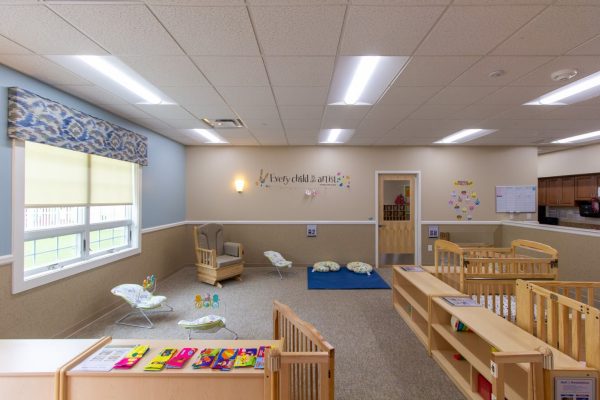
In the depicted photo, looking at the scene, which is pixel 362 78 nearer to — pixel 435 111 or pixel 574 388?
pixel 435 111

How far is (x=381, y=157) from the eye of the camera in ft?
18.8

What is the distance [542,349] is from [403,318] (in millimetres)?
1945

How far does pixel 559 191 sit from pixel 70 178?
963cm

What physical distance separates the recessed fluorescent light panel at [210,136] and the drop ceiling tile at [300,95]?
191cm

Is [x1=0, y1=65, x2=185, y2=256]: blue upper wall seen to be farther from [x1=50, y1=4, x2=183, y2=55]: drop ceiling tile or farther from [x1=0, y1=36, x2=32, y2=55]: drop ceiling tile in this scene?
[x1=50, y1=4, x2=183, y2=55]: drop ceiling tile

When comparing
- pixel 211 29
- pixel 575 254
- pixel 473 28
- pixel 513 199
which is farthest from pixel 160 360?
pixel 513 199

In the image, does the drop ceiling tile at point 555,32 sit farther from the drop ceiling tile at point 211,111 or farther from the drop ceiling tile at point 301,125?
the drop ceiling tile at point 211,111

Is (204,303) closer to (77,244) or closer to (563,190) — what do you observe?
(77,244)

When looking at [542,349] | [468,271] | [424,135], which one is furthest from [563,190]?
[542,349]

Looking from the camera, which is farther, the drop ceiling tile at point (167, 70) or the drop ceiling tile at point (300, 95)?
the drop ceiling tile at point (300, 95)

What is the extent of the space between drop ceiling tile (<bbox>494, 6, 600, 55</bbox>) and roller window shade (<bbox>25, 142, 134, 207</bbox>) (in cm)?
410

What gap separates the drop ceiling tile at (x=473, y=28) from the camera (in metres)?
1.60

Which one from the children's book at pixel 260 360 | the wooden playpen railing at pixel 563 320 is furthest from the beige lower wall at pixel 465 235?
the children's book at pixel 260 360

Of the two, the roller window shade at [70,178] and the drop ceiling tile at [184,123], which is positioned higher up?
the drop ceiling tile at [184,123]
